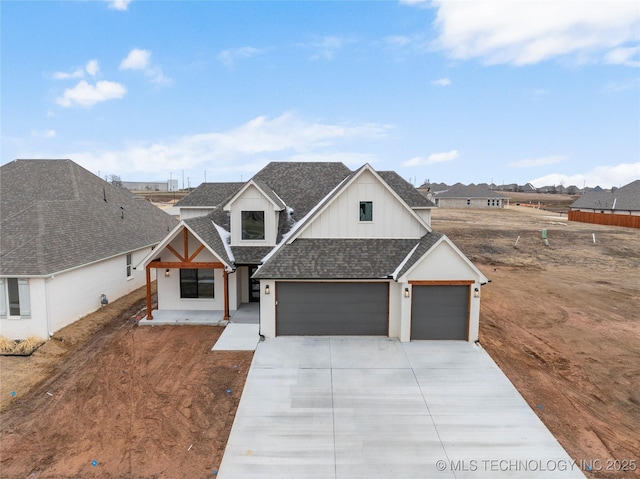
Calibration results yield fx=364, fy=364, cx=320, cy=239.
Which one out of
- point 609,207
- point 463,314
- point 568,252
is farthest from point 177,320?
point 609,207

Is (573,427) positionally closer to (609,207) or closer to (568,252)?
(568,252)

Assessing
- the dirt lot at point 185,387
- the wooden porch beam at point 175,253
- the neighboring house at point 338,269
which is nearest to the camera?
the dirt lot at point 185,387

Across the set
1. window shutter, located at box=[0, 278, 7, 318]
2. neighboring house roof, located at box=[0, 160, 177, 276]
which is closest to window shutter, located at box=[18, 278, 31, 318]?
window shutter, located at box=[0, 278, 7, 318]

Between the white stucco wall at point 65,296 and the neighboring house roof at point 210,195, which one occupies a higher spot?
the neighboring house roof at point 210,195

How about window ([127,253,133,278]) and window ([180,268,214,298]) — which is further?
window ([127,253,133,278])

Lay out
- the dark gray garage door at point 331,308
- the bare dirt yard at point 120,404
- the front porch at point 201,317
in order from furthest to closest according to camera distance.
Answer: the front porch at point 201,317
the dark gray garage door at point 331,308
the bare dirt yard at point 120,404

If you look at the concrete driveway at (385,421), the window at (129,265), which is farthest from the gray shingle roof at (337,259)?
the window at (129,265)

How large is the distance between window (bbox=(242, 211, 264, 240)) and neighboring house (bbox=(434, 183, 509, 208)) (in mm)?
68887

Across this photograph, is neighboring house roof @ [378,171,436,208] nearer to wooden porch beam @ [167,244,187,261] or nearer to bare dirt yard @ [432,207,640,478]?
bare dirt yard @ [432,207,640,478]

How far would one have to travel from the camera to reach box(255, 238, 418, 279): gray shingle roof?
42.8 feet

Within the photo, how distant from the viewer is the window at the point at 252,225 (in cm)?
1630

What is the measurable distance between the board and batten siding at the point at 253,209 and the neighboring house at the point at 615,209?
51822 millimetres

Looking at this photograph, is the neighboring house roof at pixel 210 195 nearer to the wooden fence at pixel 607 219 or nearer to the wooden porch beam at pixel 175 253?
the wooden porch beam at pixel 175 253

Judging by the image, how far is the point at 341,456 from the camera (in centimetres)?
730
